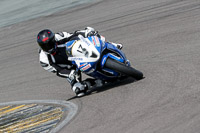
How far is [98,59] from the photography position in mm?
7602

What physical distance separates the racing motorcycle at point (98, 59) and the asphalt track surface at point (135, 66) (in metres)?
0.32

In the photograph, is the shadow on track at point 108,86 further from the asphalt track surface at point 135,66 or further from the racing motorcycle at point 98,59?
the racing motorcycle at point 98,59

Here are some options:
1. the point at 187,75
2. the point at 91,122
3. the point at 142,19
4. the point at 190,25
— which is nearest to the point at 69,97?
the point at 91,122

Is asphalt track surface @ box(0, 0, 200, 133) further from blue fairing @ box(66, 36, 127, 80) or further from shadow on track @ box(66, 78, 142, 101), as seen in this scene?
blue fairing @ box(66, 36, 127, 80)

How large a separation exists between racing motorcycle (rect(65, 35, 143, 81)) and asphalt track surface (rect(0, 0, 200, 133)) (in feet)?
1.05

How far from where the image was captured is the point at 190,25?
35.6 feet

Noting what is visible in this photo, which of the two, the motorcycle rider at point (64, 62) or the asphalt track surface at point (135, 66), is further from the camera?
the motorcycle rider at point (64, 62)

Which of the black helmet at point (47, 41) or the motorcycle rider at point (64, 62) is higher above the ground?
the black helmet at point (47, 41)

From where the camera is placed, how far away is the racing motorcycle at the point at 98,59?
759cm

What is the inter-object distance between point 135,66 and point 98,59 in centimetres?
173

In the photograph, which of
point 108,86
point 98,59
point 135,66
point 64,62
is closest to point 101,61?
point 98,59

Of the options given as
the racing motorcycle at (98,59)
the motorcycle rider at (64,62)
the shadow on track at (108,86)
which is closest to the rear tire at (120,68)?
the racing motorcycle at (98,59)

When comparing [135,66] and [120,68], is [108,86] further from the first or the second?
[135,66]

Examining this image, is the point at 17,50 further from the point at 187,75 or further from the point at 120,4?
the point at 187,75
